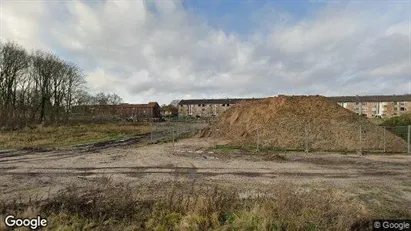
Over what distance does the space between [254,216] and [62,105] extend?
6390cm

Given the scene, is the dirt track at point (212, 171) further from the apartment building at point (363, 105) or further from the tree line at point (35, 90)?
the apartment building at point (363, 105)

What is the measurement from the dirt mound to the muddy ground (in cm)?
489

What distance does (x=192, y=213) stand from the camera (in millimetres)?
6824

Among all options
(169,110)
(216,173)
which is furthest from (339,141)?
(169,110)

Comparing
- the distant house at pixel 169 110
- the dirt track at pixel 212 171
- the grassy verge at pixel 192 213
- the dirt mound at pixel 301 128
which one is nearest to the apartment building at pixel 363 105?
the distant house at pixel 169 110

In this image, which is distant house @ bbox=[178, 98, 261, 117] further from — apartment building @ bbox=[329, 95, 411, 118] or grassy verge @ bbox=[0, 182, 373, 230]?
grassy verge @ bbox=[0, 182, 373, 230]

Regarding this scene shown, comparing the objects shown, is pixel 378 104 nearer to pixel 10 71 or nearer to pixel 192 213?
pixel 10 71

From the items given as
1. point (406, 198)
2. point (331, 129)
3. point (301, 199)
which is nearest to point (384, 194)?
point (406, 198)

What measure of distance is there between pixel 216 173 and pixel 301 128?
1530cm

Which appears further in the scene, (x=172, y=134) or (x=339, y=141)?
(x=172, y=134)

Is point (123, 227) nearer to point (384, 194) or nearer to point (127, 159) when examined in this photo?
point (384, 194)

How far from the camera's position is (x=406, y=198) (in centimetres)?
977

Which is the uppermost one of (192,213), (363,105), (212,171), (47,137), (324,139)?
(363,105)

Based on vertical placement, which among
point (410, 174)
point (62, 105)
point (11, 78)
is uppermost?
point (11, 78)
